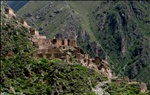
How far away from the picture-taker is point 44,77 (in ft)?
374

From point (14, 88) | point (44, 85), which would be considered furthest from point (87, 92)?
point (14, 88)

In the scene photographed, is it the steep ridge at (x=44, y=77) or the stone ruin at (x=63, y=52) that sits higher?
the stone ruin at (x=63, y=52)

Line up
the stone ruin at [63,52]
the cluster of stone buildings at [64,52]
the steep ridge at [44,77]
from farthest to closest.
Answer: the stone ruin at [63,52] < the cluster of stone buildings at [64,52] < the steep ridge at [44,77]

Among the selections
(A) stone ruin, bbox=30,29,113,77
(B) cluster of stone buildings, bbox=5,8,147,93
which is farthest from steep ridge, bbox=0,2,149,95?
(A) stone ruin, bbox=30,29,113,77

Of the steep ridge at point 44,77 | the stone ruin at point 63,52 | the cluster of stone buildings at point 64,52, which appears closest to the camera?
the steep ridge at point 44,77

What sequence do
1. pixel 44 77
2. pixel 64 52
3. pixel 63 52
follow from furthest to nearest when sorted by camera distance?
pixel 64 52 < pixel 63 52 < pixel 44 77

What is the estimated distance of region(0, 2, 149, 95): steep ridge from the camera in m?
110

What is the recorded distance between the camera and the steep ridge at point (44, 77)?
110 metres

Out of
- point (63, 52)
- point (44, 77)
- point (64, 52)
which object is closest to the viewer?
point (44, 77)

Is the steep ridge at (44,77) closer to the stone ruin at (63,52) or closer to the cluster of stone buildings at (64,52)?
the cluster of stone buildings at (64,52)

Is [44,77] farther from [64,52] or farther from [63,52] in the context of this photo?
[64,52]

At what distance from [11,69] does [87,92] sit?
19.5 meters

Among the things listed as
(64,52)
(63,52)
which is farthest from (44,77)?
(64,52)

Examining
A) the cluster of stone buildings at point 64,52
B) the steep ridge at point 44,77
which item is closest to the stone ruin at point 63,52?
the cluster of stone buildings at point 64,52
